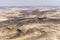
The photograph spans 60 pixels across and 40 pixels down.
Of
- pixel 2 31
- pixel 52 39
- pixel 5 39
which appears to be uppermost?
pixel 2 31

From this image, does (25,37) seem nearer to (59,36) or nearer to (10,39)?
(10,39)

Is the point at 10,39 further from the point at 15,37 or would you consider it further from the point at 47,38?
the point at 47,38

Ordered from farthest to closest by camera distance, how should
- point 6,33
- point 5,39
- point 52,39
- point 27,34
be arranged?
point 6,33 → point 27,34 → point 5,39 → point 52,39

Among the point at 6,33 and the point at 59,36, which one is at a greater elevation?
the point at 6,33

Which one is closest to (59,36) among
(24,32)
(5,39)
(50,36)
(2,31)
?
(50,36)

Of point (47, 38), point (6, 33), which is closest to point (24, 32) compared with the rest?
point (6, 33)

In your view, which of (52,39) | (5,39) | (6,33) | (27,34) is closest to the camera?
(52,39)

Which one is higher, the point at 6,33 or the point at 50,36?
the point at 6,33

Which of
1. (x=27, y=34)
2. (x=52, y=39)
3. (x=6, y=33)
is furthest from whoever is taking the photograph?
(x=6, y=33)

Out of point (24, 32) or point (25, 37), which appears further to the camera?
point (24, 32)
